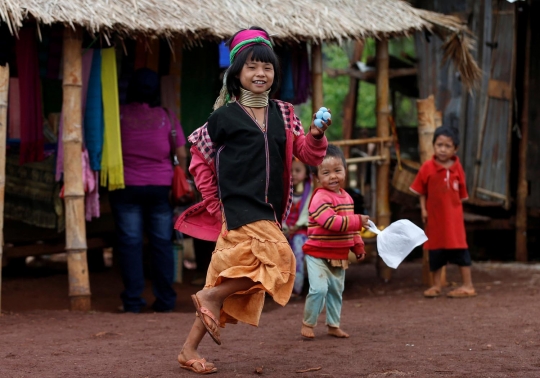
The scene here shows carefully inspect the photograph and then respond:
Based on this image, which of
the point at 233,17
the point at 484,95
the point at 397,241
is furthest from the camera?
the point at 484,95

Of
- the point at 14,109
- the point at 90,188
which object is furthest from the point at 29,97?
the point at 90,188

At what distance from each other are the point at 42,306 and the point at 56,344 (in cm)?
242

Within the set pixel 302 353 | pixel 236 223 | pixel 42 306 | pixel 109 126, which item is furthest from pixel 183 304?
pixel 236 223

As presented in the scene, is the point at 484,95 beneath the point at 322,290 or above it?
above

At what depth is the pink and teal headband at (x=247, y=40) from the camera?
4.67 metres

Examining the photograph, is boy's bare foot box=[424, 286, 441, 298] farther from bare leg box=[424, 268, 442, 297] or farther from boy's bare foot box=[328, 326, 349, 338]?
boy's bare foot box=[328, 326, 349, 338]

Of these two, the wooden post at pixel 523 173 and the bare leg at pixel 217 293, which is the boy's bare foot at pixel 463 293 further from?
the bare leg at pixel 217 293

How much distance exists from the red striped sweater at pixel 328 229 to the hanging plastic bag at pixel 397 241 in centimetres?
51

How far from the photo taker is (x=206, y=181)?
15.8 ft

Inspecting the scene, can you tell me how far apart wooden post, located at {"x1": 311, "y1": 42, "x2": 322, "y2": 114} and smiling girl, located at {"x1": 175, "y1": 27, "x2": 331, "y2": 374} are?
400 centimetres

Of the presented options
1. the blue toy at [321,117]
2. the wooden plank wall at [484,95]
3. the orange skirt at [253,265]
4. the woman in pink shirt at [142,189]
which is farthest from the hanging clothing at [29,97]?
the wooden plank wall at [484,95]

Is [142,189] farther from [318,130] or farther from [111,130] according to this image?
[318,130]

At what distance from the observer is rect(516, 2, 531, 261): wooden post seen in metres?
10.7

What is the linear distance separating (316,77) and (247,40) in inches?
166
